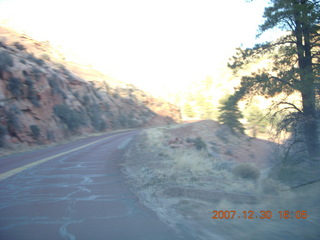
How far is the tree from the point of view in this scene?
1046 centimetres

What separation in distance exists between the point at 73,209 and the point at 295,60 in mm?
10720

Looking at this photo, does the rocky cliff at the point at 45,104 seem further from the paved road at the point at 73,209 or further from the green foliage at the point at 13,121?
the paved road at the point at 73,209

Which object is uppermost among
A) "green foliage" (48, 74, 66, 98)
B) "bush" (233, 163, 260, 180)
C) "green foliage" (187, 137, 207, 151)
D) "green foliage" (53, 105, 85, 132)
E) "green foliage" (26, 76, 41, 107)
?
"green foliage" (48, 74, 66, 98)

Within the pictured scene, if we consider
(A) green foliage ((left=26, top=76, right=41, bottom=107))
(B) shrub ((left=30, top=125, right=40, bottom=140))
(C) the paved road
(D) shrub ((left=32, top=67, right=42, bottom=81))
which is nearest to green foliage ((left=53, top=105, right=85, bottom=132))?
(A) green foliage ((left=26, top=76, right=41, bottom=107))

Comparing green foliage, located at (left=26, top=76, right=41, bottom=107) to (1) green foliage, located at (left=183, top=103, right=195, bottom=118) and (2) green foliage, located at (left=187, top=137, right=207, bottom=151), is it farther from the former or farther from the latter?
(1) green foliage, located at (left=183, top=103, right=195, bottom=118)

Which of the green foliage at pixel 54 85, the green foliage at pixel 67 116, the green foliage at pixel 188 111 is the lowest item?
the green foliage at pixel 67 116

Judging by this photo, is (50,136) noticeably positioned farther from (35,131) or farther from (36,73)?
(36,73)

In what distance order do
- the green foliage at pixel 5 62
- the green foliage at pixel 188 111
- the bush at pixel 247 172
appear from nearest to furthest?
1. the bush at pixel 247 172
2. the green foliage at pixel 5 62
3. the green foliage at pixel 188 111

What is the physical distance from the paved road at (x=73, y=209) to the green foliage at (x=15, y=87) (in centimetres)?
1582

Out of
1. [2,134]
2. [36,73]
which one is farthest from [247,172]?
[36,73]

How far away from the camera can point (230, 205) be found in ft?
19.6

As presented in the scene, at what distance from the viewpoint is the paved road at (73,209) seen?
15.2ft
